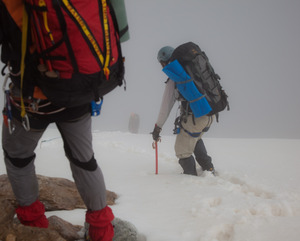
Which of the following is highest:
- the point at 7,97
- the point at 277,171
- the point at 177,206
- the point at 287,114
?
the point at 7,97

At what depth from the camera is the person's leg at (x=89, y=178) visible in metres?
1.90

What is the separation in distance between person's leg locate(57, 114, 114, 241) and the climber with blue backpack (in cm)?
278

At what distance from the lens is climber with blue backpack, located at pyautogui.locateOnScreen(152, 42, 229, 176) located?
14.3 ft

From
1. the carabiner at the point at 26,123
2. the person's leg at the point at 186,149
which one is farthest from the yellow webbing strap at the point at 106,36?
the person's leg at the point at 186,149

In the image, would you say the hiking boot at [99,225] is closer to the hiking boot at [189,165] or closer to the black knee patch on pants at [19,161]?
the black knee patch on pants at [19,161]

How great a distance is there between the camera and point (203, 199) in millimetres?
3334

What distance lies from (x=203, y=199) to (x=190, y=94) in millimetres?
1911

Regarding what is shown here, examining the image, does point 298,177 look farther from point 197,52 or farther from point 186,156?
point 197,52

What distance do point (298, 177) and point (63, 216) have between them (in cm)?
485

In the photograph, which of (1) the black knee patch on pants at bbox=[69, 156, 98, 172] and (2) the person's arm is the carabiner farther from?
(2) the person's arm

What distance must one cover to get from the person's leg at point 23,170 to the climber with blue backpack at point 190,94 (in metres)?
2.99

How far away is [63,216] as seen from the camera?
105 inches

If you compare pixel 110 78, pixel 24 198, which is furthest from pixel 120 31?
pixel 24 198

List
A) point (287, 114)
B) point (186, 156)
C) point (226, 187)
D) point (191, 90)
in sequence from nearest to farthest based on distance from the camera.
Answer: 1. point (226, 187)
2. point (191, 90)
3. point (186, 156)
4. point (287, 114)
